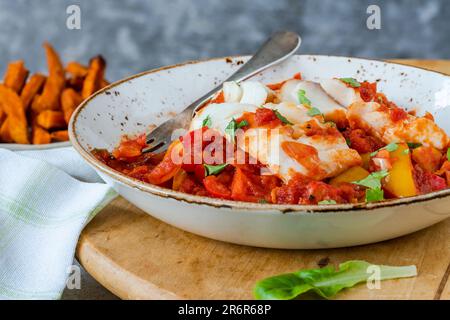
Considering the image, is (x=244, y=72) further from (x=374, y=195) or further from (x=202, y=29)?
(x=202, y=29)

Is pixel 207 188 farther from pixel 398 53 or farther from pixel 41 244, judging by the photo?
pixel 398 53

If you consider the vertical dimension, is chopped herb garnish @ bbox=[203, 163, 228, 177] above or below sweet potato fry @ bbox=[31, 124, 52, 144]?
above

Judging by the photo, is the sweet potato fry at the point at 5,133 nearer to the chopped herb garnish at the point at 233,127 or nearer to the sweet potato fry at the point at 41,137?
the sweet potato fry at the point at 41,137

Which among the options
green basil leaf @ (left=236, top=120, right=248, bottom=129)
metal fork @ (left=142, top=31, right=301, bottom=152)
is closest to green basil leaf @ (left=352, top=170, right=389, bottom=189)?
green basil leaf @ (left=236, top=120, right=248, bottom=129)

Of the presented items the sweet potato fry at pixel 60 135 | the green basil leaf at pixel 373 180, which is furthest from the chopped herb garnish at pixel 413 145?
the sweet potato fry at pixel 60 135

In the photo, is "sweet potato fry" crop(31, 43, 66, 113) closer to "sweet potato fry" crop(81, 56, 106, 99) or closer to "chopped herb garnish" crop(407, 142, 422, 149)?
"sweet potato fry" crop(81, 56, 106, 99)

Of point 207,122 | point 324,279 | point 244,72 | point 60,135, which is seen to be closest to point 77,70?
point 60,135

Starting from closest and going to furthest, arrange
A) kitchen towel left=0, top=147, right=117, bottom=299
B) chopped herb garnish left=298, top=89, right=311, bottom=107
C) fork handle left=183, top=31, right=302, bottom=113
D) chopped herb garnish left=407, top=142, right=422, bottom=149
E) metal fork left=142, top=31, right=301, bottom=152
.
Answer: kitchen towel left=0, top=147, right=117, bottom=299 → chopped herb garnish left=407, top=142, right=422, bottom=149 → chopped herb garnish left=298, top=89, right=311, bottom=107 → metal fork left=142, top=31, right=301, bottom=152 → fork handle left=183, top=31, right=302, bottom=113
